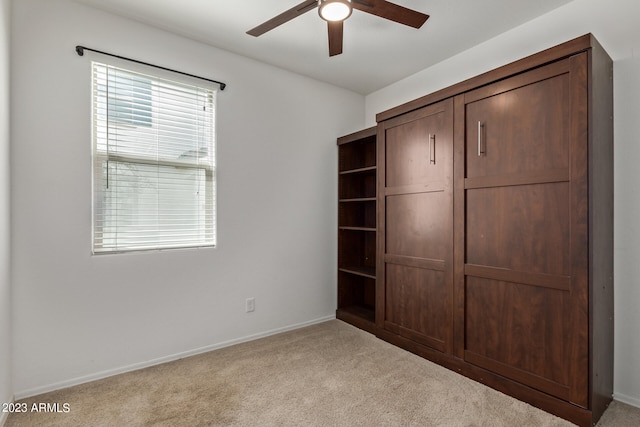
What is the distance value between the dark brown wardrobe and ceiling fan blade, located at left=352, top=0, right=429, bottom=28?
635 mm

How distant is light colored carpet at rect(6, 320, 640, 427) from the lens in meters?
1.81

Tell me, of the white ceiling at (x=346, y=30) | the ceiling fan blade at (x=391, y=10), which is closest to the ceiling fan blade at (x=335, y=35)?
the ceiling fan blade at (x=391, y=10)

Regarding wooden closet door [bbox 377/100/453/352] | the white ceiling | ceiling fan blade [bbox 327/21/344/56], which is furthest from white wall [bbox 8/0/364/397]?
ceiling fan blade [bbox 327/21/344/56]

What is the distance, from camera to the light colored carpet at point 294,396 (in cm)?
181

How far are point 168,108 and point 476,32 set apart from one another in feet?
7.97

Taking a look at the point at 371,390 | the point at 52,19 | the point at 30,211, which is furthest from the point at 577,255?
the point at 52,19

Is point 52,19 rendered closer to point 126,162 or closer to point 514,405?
point 126,162

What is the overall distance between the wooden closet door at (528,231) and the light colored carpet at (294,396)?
0.29 m

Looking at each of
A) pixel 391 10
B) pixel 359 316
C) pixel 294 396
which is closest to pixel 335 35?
pixel 391 10

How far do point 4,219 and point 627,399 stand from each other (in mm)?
3686

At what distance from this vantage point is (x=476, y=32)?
2.54 metres

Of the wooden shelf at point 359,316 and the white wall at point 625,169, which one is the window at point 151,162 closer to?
the wooden shelf at point 359,316

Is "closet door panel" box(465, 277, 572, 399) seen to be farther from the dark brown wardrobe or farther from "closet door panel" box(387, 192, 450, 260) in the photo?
"closet door panel" box(387, 192, 450, 260)

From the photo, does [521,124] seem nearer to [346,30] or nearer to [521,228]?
[521,228]
